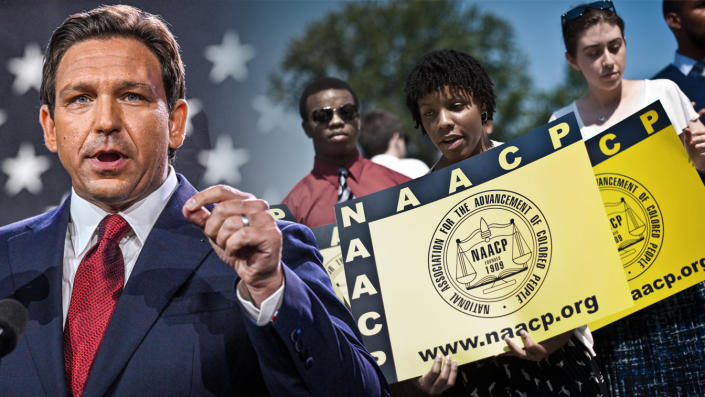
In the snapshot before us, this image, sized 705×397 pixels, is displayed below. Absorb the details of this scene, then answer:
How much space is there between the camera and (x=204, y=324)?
5.53 ft

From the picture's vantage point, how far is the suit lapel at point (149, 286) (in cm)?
160

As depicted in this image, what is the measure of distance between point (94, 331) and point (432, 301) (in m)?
1.11

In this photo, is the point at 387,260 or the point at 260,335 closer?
the point at 260,335

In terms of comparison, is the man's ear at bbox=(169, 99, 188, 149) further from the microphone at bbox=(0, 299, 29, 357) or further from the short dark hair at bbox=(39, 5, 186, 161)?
the microphone at bbox=(0, 299, 29, 357)

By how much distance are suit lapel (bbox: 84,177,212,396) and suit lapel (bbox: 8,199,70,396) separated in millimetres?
103

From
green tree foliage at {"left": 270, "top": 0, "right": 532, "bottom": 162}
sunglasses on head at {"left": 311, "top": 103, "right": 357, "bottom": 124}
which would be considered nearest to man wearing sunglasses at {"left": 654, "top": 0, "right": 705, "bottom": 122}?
sunglasses on head at {"left": 311, "top": 103, "right": 357, "bottom": 124}

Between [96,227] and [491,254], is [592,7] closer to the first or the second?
[491,254]

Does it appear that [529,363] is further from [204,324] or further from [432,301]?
[204,324]

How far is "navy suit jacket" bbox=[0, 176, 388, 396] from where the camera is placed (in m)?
1.54

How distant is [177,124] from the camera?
6.81 feet

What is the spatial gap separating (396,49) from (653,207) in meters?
28.9

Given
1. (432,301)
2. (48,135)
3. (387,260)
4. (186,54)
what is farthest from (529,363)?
(186,54)

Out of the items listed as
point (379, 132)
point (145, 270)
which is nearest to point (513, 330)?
point (145, 270)

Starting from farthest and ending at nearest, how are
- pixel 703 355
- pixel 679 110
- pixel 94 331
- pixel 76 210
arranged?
pixel 679 110 → pixel 703 355 → pixel 76 210 → pixel 94 331
